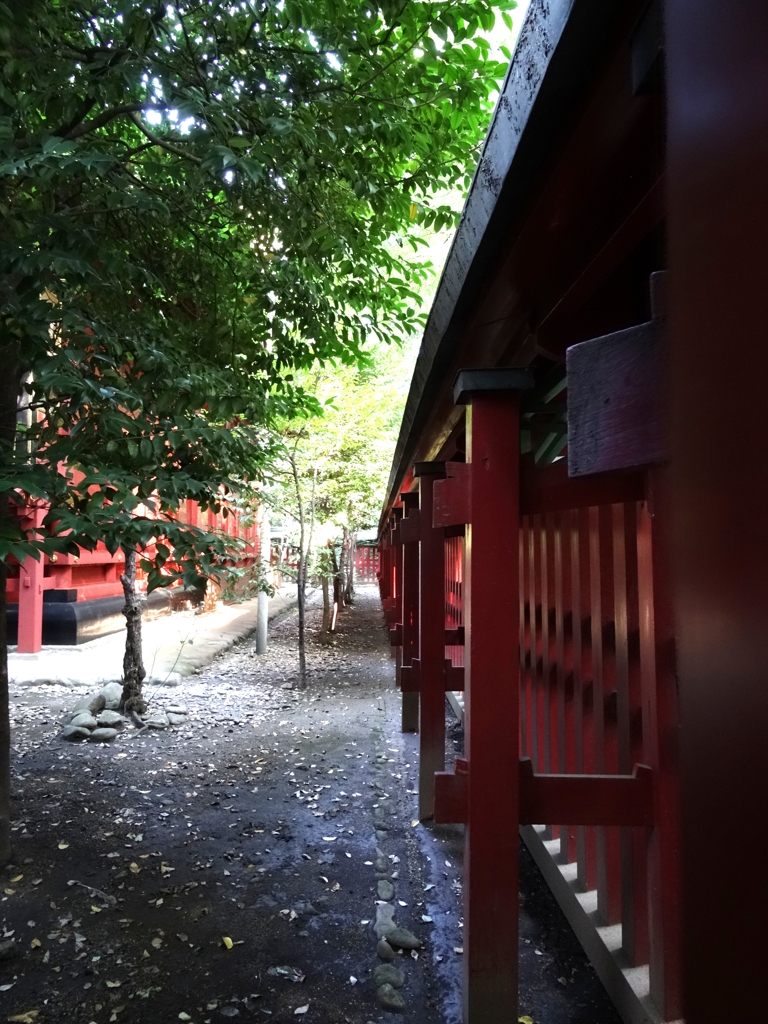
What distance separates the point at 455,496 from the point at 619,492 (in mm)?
480

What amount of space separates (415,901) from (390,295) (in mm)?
3437

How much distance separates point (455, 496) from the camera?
6.89 ft

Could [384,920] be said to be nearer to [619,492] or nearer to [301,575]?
[619,492]

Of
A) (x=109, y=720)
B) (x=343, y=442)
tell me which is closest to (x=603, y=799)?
(x=109, y=720)

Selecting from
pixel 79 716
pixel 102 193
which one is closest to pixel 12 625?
pixel 79 716

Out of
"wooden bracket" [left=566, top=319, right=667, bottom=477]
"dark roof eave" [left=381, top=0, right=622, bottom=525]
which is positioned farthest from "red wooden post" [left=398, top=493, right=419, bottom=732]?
"wooden bracket" [left=566, top=319, right=667, bottom=477]

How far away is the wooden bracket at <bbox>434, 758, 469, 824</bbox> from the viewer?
2008 mm

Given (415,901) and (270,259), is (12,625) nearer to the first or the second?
(270,259)

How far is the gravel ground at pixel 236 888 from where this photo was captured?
2.41 metres

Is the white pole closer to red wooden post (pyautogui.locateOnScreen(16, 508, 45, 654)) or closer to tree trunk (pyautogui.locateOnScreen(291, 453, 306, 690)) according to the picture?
tree trunk (pyautogui.locateOnScreen(291, 453, 306, 690))

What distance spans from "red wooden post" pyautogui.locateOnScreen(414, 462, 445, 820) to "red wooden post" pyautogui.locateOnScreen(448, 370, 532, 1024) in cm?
172

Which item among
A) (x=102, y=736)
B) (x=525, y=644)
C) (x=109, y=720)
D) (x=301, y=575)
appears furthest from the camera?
(x=301, y=575)

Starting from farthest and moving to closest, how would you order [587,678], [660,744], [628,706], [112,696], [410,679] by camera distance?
1. [112,696]
2. [410,679]
3. [587,678]
4. [628,706]
5. [660,744]

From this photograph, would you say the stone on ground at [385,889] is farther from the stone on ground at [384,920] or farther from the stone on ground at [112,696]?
the stone on ground at [112,696]
